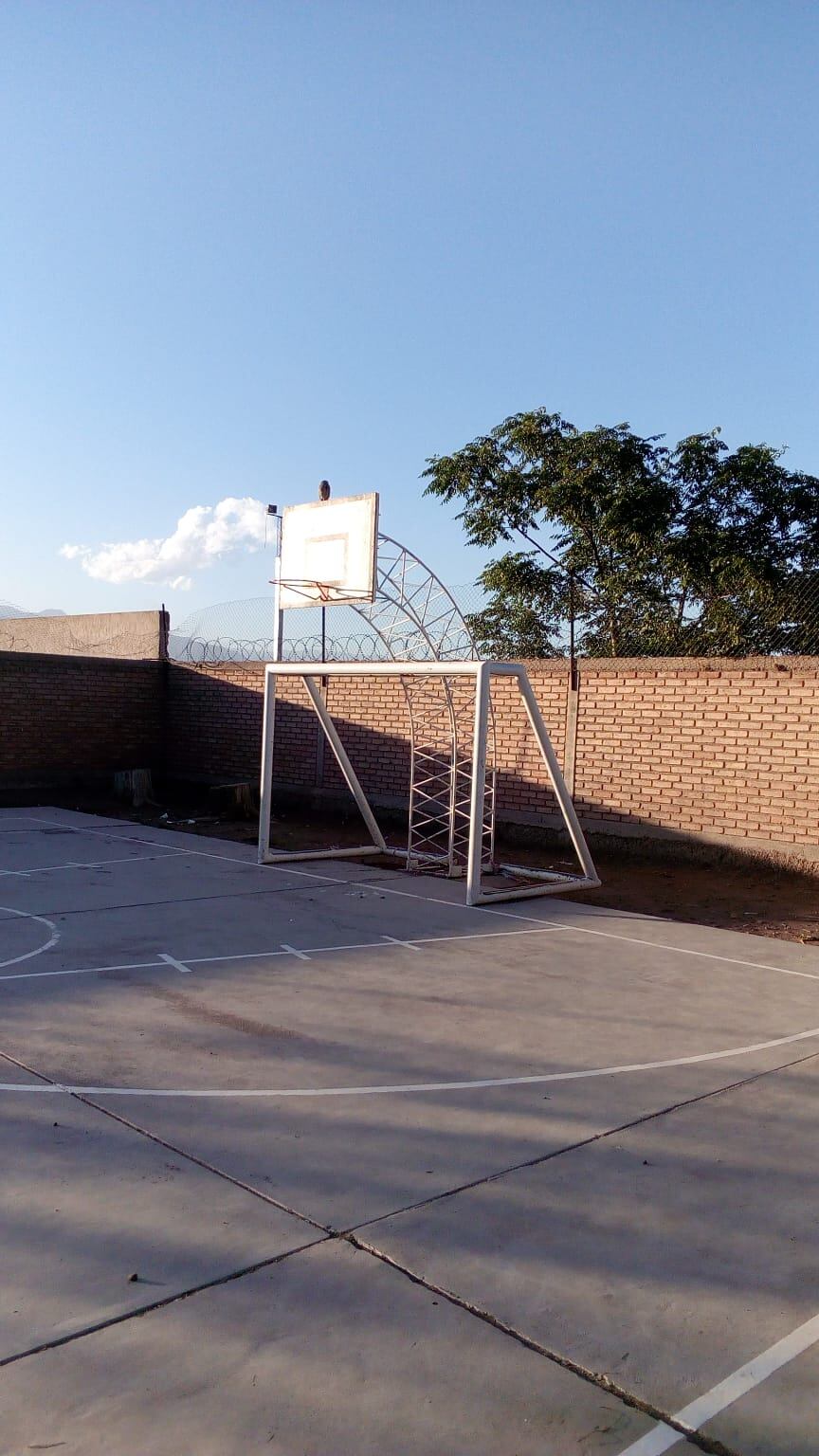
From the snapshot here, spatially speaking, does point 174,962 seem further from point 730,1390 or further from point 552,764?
point 730,1390

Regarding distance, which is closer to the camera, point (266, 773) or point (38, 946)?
point (38, 946)

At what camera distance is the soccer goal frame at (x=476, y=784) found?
10.2 metres

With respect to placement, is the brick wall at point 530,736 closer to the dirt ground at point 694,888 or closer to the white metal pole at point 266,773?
the dirt ground at point 694,888

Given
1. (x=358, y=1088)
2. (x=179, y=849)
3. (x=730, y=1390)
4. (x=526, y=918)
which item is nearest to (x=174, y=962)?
(x=358, y=1088)

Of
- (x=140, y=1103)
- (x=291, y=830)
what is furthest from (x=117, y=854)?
(x=140, y=1103)

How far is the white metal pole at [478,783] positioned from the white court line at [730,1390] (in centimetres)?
664

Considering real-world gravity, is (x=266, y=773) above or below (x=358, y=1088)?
above

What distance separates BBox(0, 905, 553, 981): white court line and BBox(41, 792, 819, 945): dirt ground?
6.15 feet

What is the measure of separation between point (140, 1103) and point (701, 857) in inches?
344

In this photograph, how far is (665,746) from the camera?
1290 centimetres

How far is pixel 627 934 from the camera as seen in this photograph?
9.37m

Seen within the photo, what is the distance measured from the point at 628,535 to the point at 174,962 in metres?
12.4

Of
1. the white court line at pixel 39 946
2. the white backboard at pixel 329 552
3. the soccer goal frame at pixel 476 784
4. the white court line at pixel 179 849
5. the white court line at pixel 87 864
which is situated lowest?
the white court line at pixel 179 849

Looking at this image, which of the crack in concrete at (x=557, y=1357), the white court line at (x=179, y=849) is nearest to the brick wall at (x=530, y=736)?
the white court line at (x=179, y=849)
